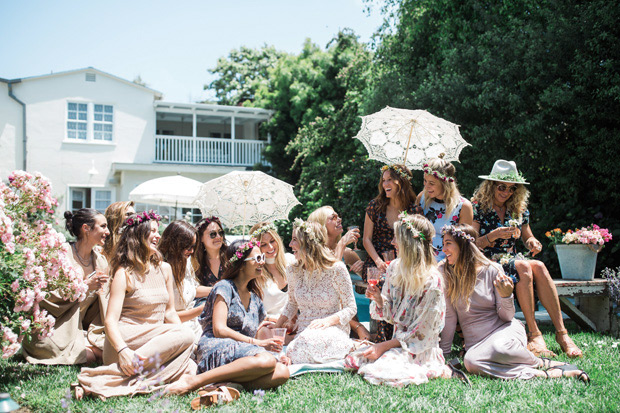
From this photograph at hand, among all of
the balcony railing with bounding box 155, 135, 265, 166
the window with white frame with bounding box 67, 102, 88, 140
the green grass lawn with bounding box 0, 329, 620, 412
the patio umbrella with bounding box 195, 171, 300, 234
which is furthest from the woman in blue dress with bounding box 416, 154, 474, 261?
the window with white frame with bounding box 67, 102, 88, 140

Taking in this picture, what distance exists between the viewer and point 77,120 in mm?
20312

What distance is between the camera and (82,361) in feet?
16.3

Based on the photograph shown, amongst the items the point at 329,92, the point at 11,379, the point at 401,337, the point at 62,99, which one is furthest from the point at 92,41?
the point at 401,337

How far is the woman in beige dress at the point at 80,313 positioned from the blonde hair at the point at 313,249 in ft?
5.96

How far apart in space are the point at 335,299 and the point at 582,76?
696 centimetres

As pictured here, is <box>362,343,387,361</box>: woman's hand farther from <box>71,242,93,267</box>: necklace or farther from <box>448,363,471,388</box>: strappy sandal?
<box>71,242,93,267</box>: necklace

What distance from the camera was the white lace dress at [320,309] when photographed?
4.65m

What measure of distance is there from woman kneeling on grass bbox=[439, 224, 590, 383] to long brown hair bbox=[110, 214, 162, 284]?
2648mm

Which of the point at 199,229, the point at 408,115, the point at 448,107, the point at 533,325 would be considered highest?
the point at 448,107

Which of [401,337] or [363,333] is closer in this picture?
[401,337]

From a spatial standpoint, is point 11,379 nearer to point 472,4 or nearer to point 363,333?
point 363,333

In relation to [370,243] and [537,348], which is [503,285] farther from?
[370,243]

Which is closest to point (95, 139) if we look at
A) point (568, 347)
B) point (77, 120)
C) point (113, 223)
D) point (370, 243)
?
point (77, 120)

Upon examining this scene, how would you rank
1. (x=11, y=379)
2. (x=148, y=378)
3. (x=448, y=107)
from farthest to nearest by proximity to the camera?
(x=448, y=107) → (x=11, y=379) → (x=148, y=378)
